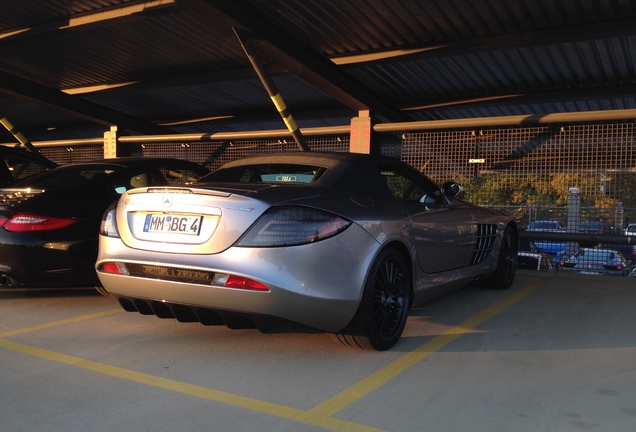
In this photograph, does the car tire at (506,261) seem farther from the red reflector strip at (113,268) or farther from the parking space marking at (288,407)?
the red reflector strip at (113,268)

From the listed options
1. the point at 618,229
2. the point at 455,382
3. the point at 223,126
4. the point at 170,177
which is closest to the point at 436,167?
the point at 618,229

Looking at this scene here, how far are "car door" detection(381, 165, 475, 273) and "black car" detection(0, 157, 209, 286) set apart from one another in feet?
6.48

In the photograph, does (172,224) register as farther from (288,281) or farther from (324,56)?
(324,56)

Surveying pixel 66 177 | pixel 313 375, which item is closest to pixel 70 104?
pixel 66 177

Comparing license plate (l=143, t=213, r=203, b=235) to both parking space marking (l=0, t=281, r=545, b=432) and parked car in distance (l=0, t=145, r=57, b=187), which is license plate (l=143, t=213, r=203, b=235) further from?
parked car in distance (l=0, t=145, r=57, b=187)

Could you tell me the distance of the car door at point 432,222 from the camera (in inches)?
166

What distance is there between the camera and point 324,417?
8.98 ft

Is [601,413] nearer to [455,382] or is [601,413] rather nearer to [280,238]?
[455,382]

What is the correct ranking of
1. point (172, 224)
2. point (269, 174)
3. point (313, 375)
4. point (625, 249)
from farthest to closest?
1. point (625, 249)
2. point (269, 174)
3. point (172, 224)
4. point (313, 375)

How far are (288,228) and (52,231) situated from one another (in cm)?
255

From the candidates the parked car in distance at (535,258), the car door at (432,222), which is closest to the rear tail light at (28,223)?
the car door at (432,222)

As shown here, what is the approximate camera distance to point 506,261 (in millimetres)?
6082

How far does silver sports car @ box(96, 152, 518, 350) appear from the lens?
10.6ft

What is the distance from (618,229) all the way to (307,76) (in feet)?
19.7
